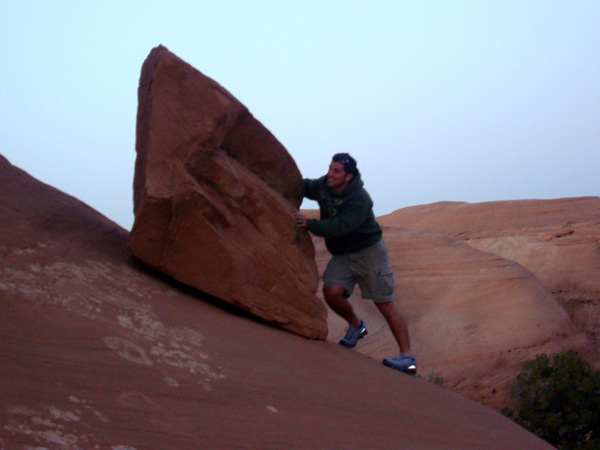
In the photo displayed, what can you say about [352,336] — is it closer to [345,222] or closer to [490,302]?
[345,222]

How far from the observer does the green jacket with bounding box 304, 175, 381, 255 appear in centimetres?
458

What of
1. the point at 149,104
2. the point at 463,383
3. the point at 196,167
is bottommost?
the point at 463,383

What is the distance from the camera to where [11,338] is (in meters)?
2.52

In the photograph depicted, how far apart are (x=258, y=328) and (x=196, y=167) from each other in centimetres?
106

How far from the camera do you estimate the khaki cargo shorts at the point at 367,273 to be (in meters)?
4.82

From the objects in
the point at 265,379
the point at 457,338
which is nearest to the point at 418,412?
the point at 265,379

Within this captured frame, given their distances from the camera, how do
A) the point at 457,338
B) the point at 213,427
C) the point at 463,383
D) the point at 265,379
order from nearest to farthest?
1. the point at 213,427
2. the point at 265,379
3. the point at 463,383
4. the point at 457,338

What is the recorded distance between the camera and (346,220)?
4.57m

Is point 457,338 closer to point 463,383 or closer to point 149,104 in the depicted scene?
point 463,383

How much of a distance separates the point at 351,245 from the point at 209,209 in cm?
123

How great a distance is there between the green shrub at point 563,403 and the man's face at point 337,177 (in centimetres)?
372

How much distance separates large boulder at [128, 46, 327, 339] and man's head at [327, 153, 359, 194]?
39 centimetres

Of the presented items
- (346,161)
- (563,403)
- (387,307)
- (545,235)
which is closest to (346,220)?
(346,161)

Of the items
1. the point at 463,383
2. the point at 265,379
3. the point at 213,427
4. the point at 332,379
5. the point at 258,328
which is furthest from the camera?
the point at 463,383
